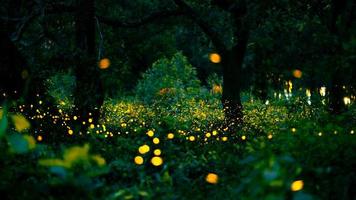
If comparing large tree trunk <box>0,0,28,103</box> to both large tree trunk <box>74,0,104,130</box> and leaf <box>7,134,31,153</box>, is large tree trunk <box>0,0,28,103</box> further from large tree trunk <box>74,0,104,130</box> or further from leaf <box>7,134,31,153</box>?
leaf <box>7,134,31,153</box>

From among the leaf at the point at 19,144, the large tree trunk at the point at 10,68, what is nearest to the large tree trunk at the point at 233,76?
the large tree trunk at the point at 10,68

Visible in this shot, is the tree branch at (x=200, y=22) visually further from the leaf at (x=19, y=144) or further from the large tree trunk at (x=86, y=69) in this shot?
the leaf at (x=19, y=144)

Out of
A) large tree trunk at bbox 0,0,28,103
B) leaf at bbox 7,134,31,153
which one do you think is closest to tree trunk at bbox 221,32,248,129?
large tree trunk at bbox 0,0,28,103

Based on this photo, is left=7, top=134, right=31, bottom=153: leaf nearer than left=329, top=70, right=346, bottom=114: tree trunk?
Yes

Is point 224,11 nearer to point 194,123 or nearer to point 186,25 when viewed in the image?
point 186,25

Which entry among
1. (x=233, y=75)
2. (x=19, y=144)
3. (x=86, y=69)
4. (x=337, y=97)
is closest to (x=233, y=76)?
(x=233, y=75)

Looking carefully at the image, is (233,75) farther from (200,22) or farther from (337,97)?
(337,97)

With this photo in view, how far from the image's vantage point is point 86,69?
962cm

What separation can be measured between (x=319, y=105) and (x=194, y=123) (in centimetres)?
303

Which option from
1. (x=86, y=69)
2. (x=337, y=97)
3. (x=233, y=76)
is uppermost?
(x=233, y=76)

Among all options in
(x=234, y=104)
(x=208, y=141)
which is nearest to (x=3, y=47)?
(x=208, y=141)

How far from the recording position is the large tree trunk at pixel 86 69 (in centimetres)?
960

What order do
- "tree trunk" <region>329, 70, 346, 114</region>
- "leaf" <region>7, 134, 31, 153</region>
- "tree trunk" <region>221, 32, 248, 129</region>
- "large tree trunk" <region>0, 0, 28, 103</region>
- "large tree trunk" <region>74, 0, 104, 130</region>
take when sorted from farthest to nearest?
"tree trunk" <region>221, 32, 248, 129</region> < "large tree trunk" <region>74, 0, 104, 130</region> < "large tree trunk" <region>0, 0, 28, 103</region> < "tree trunk" <region>329, 70, 346, 114</region> < "leaf" <region>7, 134, 31, 153</region>

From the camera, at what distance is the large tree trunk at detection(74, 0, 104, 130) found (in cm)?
960
